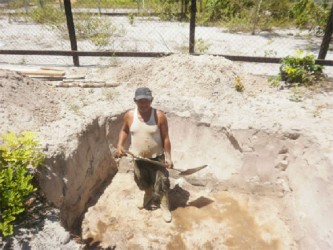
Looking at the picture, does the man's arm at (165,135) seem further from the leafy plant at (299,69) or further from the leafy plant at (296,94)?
the leafy plant at (299,69)

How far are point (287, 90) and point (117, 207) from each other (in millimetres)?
4185

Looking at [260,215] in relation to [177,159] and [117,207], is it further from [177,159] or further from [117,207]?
[117,207]

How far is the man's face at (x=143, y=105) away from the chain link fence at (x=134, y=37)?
3.96m

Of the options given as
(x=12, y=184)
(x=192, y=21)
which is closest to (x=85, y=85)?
(x=192, y=21)

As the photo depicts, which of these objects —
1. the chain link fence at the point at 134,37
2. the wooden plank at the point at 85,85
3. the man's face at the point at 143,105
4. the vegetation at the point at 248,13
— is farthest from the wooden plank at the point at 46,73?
the vegetation at the point at 248,13

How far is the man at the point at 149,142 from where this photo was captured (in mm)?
4277

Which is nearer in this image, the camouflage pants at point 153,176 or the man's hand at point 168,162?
the man's hand at point 168,162

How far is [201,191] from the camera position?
213 inches

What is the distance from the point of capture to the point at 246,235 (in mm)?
4512

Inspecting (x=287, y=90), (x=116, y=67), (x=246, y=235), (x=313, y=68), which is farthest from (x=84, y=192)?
(x=313, y=68)

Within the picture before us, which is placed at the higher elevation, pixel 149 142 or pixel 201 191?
pixel 149 142

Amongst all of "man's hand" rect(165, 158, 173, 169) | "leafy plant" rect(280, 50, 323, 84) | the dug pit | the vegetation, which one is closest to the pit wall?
the dug pit

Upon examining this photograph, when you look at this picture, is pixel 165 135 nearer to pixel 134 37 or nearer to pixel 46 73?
pixel 46 73

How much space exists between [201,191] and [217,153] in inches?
28.8
